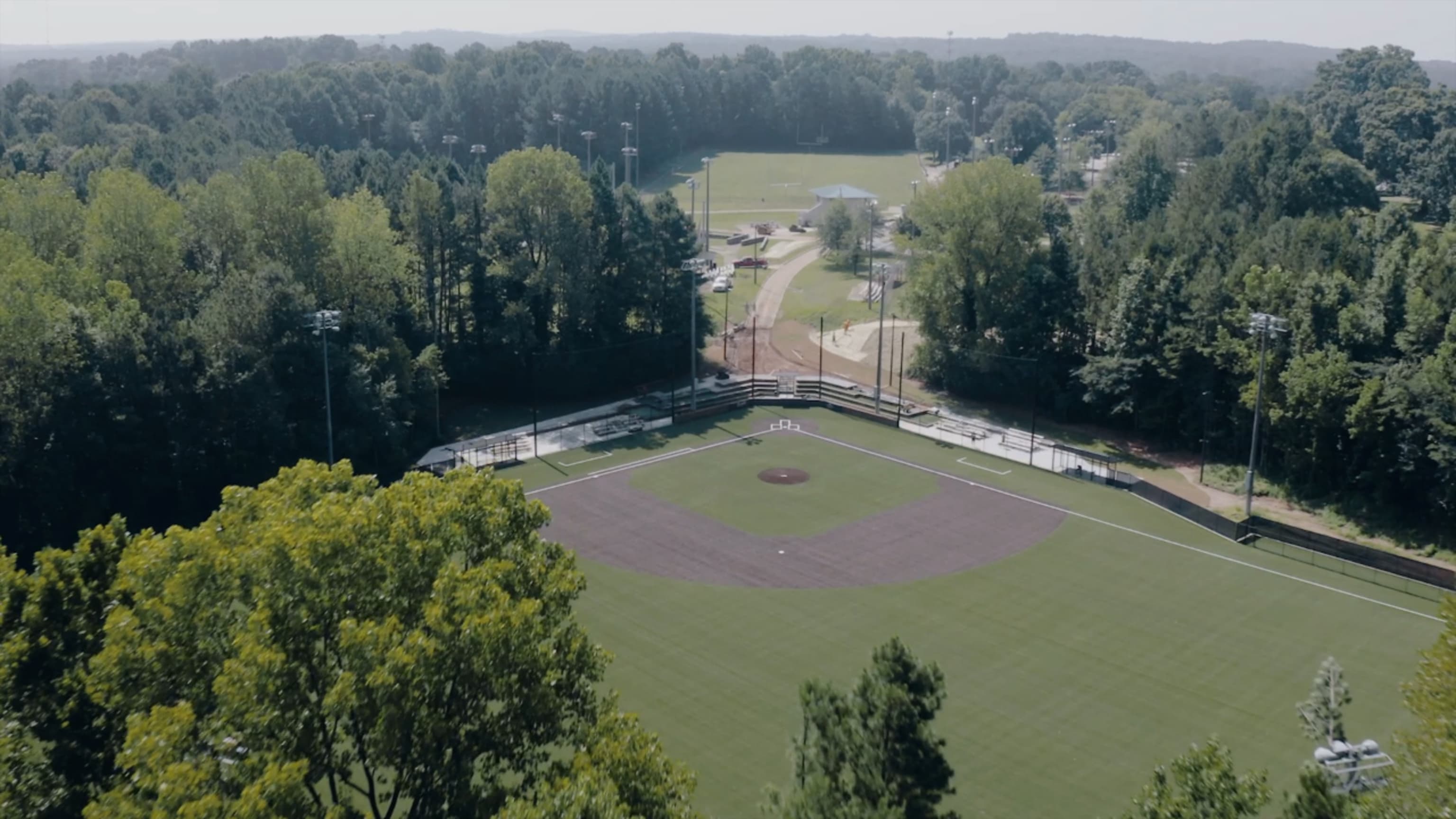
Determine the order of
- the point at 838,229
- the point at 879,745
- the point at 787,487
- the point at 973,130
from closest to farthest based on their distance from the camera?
the point at 879,745 < the point at 787,487 < the point at 838,229 < the point at 973,130

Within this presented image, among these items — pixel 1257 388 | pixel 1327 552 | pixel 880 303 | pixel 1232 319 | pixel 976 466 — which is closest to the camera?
pixel 1327 552

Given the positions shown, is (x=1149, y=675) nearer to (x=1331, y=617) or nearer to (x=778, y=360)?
(x=1331, y=617)

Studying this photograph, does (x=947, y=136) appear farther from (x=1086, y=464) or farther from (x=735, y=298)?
(x=1086, y=464)

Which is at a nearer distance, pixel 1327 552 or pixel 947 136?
pixel 1327 552

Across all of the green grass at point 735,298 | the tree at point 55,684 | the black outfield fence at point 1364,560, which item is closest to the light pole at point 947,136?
the green grass at point 735,298

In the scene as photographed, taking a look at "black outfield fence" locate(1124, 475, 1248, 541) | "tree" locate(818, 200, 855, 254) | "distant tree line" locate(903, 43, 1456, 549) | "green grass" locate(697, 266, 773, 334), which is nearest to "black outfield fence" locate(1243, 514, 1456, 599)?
"black outfield fence" locate(1124, 475, 1248, 541)

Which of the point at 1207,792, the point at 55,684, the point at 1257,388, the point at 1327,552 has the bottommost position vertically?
the point at 1327,552

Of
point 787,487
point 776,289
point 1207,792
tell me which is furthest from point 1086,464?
point 776,289

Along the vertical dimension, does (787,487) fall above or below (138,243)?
below

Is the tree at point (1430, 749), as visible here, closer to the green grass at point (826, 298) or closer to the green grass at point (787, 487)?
the green grass at point (787, 487)
